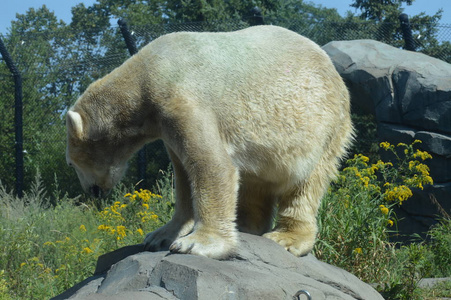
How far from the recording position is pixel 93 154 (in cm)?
419

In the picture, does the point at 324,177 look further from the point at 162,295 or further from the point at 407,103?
the point at 407,103

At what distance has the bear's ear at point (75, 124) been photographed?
402 cm

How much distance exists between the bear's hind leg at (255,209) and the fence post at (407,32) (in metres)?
6.12

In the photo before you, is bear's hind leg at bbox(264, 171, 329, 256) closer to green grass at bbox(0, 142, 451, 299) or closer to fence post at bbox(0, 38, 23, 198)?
green grass at bbox(0, 142, 451, 299)

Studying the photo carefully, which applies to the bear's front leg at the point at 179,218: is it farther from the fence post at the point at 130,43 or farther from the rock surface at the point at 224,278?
the fence post at the point at 130,43

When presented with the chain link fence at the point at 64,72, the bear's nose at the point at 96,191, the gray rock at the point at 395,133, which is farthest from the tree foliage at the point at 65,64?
the bear's nose at the point at 96,191

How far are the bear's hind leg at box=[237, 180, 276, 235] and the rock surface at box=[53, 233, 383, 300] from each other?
53 cm

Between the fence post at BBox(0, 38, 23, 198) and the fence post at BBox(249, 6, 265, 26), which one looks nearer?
the fence post at BBox(249, 6, 265, 26)

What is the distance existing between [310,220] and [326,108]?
2.68ft

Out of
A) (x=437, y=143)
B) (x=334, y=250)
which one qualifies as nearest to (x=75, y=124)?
(x=334, y=250)

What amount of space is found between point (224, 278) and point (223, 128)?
1042 millimetres

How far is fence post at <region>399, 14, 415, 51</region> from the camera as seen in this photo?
9.59 m

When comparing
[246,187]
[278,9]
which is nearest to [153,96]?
[246,187]

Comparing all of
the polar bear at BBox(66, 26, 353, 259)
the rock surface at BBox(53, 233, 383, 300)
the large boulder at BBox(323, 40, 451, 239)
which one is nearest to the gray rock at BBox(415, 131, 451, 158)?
the large boulder at BBox(323, 40, 451, 239)
